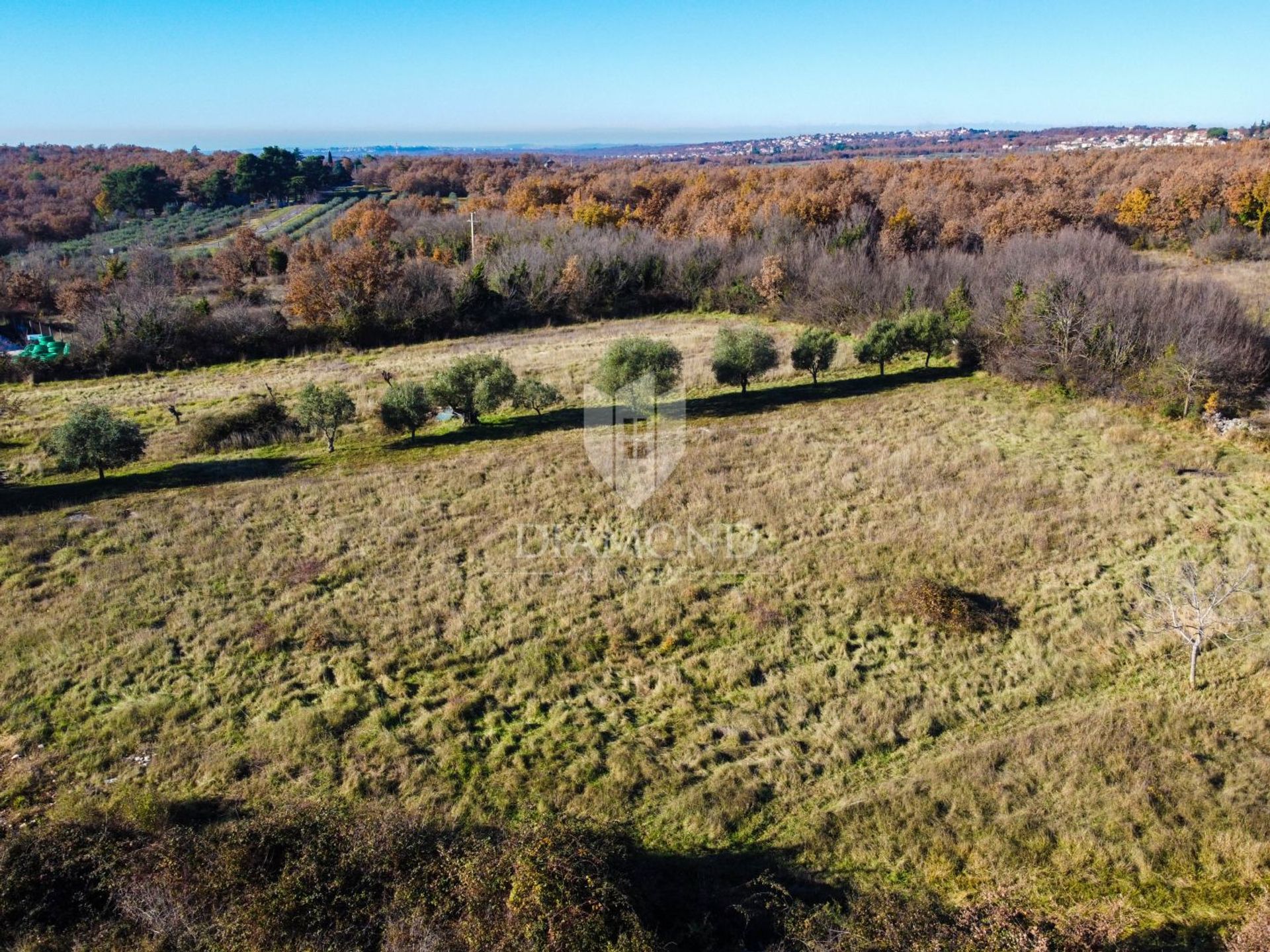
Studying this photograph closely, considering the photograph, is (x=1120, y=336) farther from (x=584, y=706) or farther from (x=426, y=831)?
(x=426, y=831)

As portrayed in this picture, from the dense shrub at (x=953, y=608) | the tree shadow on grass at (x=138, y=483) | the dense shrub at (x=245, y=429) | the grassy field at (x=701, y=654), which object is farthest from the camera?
the dense shrub at (x=245, y=429)

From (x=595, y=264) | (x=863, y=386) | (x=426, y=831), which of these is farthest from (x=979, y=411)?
(x=595, y=264)

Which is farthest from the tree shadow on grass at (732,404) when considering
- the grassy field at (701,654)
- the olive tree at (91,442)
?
the olive tree at (91,442)

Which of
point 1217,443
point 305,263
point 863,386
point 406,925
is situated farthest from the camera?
point 305,263

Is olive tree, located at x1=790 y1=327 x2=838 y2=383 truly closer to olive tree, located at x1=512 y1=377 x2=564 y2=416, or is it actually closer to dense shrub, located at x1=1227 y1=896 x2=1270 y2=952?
olive tree, located at x1=512 y1=377 x2=564 y2=416

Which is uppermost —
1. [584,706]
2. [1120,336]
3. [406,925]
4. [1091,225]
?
[1091,225]

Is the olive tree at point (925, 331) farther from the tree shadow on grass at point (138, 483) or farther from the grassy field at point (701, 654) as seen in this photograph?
the tree shadow on grass at point (138, 483)
